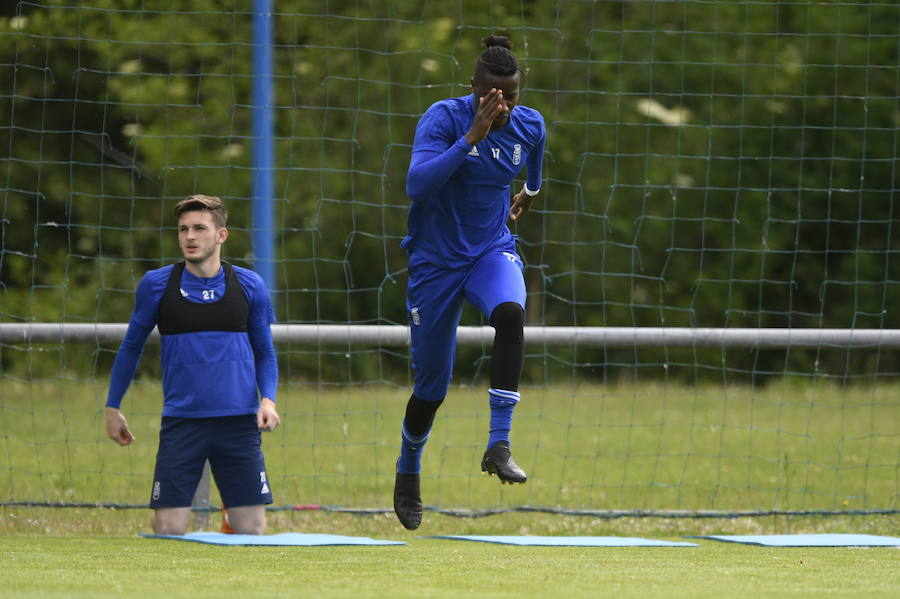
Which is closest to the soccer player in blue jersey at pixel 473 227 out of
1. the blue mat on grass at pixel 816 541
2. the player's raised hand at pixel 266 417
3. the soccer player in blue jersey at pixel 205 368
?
the player's raised hand at pixel 266 417

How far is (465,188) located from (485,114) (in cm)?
57

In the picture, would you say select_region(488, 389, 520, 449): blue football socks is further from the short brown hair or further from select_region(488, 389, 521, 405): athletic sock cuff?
the short brown hair

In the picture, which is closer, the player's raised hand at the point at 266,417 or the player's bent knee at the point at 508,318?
the player's bent knee at the point at 508,318

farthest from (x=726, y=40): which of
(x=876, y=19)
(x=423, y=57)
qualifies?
(x=423, y=57)

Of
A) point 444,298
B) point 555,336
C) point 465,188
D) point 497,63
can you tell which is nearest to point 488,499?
point 555,336

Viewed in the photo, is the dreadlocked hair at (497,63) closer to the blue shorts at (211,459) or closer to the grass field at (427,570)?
the grass field at (427,570)

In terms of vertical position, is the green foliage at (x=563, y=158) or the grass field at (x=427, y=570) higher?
the green foliage at (x=563, y=158)

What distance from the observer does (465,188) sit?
638 centimetres

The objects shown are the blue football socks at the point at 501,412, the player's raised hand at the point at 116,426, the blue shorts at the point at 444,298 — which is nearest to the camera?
the blue football socks at the point at 501,412

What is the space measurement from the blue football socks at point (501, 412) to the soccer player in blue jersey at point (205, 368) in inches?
62.3

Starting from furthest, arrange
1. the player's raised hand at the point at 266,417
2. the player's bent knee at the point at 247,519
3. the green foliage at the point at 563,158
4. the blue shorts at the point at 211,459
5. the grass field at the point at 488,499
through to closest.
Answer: the green foliage at the point at 563,158 → the player's bent knee at the point at 247,519 → the blue shorts at the point at 211,459 → the player's raised hand at the point at 266,417 → the grass field at the point at 488,499

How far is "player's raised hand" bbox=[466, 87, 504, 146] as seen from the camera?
5879mm

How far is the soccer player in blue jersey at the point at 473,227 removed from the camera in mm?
6043

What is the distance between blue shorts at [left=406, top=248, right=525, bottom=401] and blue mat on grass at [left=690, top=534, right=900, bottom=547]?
191 centimetres
